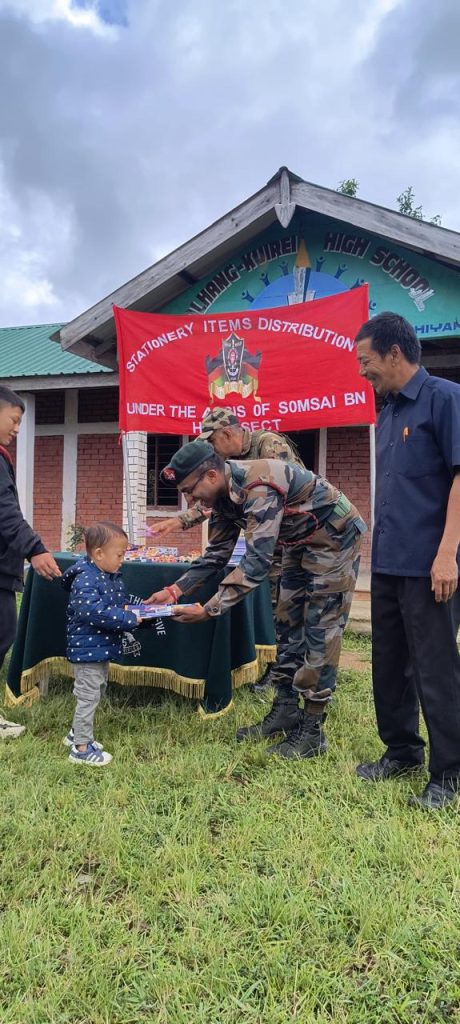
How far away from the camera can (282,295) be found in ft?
22.9

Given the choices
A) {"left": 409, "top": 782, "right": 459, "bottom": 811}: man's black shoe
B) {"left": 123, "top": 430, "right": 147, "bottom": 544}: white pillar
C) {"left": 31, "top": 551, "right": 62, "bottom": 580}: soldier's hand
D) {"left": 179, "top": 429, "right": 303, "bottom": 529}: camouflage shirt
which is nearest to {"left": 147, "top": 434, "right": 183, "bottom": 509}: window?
{"left": 123, "top": 430, "right": 147, "bottom": 544}: white pillar

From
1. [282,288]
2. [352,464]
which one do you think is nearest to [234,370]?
[282,288]

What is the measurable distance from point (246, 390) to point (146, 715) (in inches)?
151

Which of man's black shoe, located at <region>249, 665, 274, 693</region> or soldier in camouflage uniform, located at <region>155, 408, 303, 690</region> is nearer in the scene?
soldier in camouflage uniform, located at <region>155, 408, 303, 690</region>

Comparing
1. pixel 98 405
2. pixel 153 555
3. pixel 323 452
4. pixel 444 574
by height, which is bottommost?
pixel 153 555

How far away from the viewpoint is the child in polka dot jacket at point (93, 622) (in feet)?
9.50

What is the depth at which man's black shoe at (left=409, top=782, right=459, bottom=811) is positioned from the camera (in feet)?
7.83

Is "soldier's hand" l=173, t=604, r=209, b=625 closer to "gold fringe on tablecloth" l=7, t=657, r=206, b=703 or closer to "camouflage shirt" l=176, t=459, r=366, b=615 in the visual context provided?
"camouflage shirt" l=176, t=459, r=366, b=615

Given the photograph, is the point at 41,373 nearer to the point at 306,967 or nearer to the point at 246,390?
the point at 246,390

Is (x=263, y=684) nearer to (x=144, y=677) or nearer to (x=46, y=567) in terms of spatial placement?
(x=144, y=677)

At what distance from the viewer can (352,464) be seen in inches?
355

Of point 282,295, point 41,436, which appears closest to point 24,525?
point 282,295

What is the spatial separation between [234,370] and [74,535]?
195 inches

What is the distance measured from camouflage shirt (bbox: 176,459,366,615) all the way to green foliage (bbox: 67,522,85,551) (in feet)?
24.2
